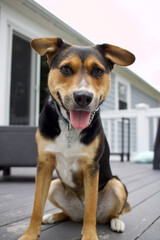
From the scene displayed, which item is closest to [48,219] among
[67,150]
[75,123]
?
[67,150]

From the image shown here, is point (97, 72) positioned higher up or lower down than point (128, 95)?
lower down

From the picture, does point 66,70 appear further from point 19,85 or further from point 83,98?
point 19,85

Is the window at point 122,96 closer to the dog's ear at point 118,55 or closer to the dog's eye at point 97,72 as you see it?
the dog's ear at point 118,55

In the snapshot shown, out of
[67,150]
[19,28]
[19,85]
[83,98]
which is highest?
[19,28]

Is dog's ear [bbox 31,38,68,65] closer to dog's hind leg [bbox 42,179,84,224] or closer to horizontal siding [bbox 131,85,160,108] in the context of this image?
dog's hind leg [bbox 42,179,84,224]

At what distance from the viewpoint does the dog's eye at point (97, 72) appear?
1.39m

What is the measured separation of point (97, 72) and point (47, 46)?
1.07 ft

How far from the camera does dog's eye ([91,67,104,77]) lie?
1394 mm

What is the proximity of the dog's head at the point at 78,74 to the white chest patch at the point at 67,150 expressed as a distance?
0.13 m

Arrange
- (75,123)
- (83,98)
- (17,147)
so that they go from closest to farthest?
(83,98) → (75,123) → (17,147)

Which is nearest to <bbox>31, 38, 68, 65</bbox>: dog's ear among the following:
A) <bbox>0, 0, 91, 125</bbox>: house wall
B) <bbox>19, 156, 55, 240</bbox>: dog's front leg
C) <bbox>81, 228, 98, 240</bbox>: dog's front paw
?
<bbox>19, 156, 55, 240</bbox>: dog's front leg

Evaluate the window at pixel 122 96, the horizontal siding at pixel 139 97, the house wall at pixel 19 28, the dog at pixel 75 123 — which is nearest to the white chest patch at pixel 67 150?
the dog at pixel 75 123

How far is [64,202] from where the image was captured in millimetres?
1738

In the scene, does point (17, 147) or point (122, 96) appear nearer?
point (17, 147)
